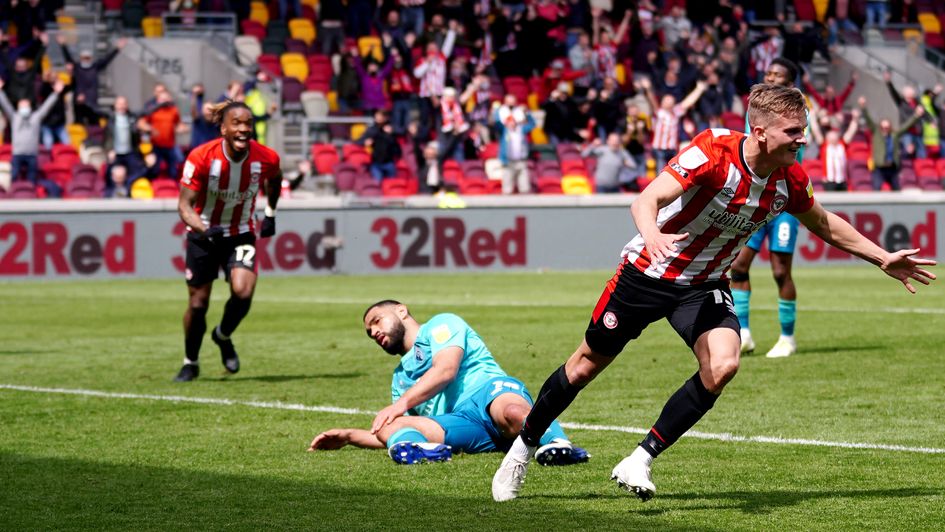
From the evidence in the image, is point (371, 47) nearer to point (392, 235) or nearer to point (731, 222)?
point (392, 235)

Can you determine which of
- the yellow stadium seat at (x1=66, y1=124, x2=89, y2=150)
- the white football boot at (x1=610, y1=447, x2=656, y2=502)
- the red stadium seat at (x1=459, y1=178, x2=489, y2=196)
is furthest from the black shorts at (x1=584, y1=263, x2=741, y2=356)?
the yellow stadium seat at (x1=66, y1=124, x2=89, y2=150)

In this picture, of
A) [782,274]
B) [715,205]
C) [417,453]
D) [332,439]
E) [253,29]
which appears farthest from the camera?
[253,29]

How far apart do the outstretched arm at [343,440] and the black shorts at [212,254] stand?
166 inches

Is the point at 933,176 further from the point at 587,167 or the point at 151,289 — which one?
the point at 151,289

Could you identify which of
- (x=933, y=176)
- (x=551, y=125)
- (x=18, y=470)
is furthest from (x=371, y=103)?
(x=18, y=470)

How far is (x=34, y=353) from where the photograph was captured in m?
14.4

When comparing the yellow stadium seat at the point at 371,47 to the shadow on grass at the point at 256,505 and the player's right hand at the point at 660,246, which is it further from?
the player's right hand at the point at 660,246

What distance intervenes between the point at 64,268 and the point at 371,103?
7.66 m

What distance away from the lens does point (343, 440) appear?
8.06m

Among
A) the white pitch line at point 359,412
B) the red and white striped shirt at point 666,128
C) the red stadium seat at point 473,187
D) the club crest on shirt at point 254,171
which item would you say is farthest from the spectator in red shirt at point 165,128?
the white pitch line at point 359,412

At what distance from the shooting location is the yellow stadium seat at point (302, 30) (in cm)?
3344

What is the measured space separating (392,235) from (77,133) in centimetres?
654

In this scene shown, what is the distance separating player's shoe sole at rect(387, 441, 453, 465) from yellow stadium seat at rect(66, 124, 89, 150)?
22.5 meters

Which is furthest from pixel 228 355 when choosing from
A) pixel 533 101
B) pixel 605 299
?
pixel 533 101
